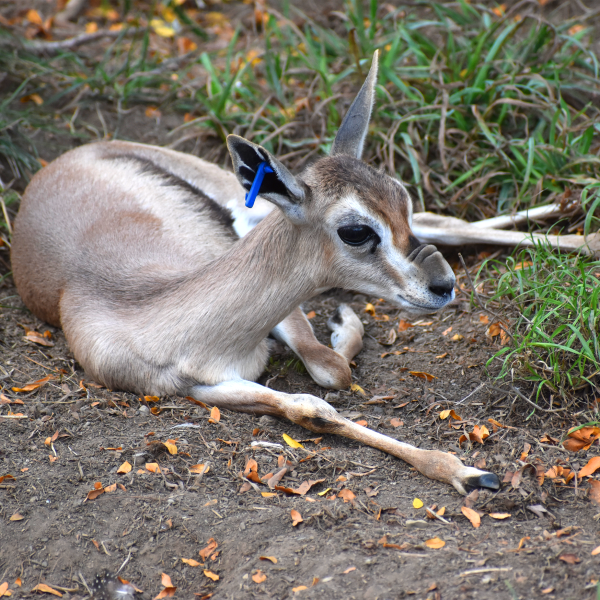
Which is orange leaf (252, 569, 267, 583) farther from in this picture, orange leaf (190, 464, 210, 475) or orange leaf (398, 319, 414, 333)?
orange leaf (398, 319, 414, 333)

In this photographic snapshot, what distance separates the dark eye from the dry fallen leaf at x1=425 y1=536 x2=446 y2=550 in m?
1.49

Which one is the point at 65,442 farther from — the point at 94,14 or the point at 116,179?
the point at 94,14

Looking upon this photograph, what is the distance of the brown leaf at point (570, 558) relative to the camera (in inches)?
105

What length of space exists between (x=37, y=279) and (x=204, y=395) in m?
1.54

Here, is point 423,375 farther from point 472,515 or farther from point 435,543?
point 435,543

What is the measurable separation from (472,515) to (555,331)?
1142 mm

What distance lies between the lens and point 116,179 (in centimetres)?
518

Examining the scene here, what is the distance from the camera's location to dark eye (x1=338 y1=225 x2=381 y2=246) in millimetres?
3637

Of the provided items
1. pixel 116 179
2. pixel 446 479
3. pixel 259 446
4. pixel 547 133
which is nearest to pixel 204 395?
pixel 259 446

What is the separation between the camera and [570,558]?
2674mm

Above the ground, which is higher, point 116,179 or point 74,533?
point 116,179

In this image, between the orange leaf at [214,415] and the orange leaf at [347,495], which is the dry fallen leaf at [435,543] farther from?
the orange leaf at [214,415]

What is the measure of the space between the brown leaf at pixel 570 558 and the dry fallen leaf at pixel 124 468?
6.68ft

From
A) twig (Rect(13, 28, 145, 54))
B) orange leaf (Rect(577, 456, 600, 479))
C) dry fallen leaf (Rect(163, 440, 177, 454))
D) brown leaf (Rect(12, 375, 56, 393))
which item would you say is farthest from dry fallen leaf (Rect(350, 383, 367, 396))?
twig (Rect(13, 28, 145, 54))
